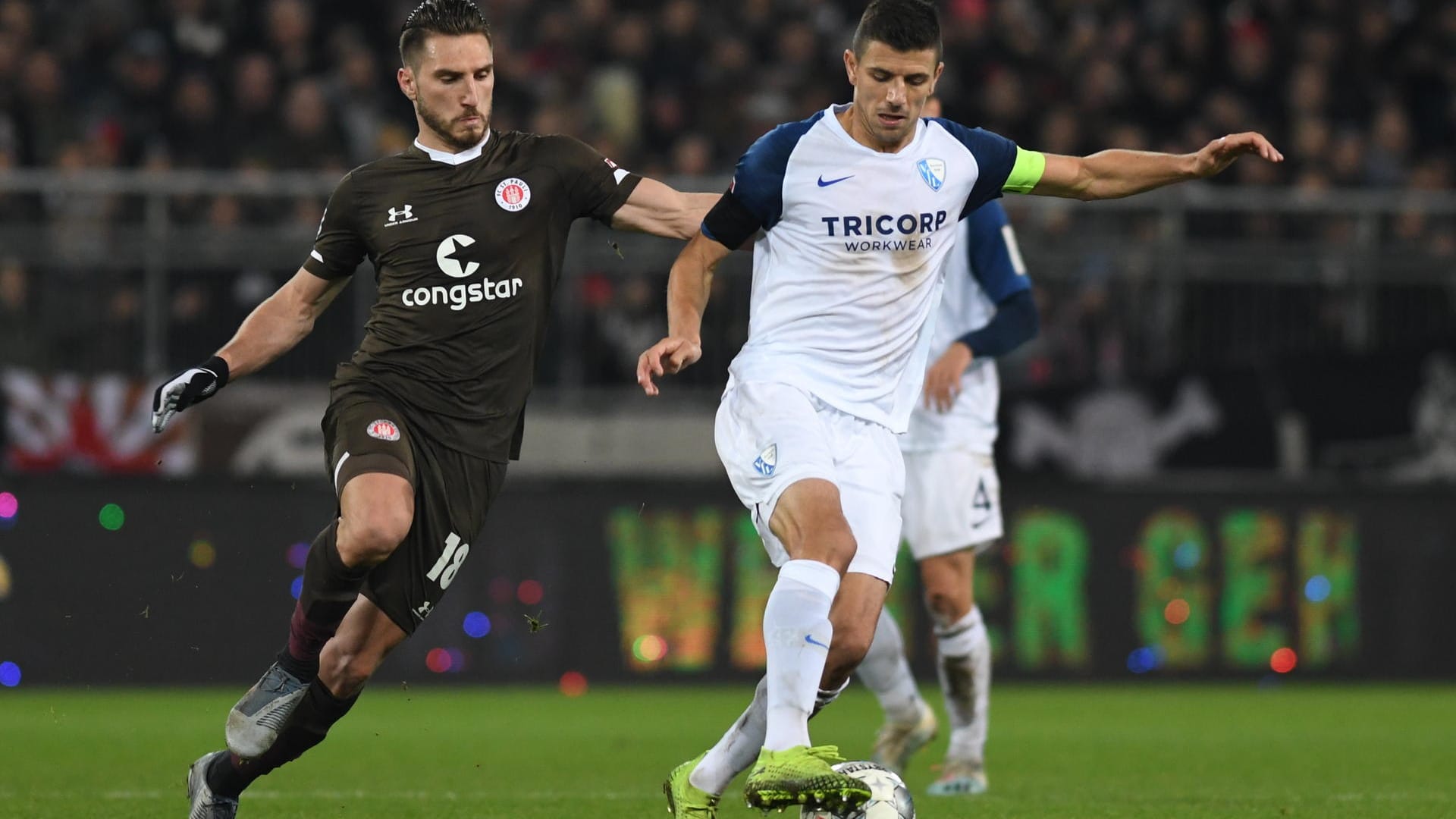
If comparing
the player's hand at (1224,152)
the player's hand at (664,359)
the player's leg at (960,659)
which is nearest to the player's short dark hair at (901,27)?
the player's hand at (1224,152)

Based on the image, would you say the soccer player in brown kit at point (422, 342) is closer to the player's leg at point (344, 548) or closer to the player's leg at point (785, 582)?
the player's leg at point (344, 548)

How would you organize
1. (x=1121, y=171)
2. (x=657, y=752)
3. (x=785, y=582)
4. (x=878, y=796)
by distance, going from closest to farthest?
(x=878, y=796) < (x=785, y=582) < (x=1121, y=171) < (x=657, y=752)

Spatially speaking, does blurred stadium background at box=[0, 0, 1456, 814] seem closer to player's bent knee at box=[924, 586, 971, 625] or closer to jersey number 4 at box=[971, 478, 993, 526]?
player's bent knee at box=[924, 586, 971, 625]

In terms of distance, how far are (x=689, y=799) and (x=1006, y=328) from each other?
8.91 ft

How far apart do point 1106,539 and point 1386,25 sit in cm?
644

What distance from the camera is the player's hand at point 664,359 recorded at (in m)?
5.59

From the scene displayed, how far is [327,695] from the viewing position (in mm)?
6078

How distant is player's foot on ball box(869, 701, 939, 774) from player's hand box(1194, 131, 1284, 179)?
2.60 metres

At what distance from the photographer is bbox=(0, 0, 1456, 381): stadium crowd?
13477mm

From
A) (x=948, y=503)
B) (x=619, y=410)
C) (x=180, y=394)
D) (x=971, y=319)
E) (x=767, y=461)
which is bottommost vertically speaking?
(x=619, y=410)

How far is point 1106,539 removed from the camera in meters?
12.5

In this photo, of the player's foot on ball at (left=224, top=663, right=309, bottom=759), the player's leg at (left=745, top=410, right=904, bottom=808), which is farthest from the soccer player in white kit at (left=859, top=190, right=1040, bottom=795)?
the player's foot on ball at (left=224, top=663, right=309, bottom=759)

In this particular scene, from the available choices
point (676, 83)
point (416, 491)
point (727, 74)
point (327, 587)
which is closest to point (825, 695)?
point (416, 491)

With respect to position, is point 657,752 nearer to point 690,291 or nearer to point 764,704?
point 764,704
